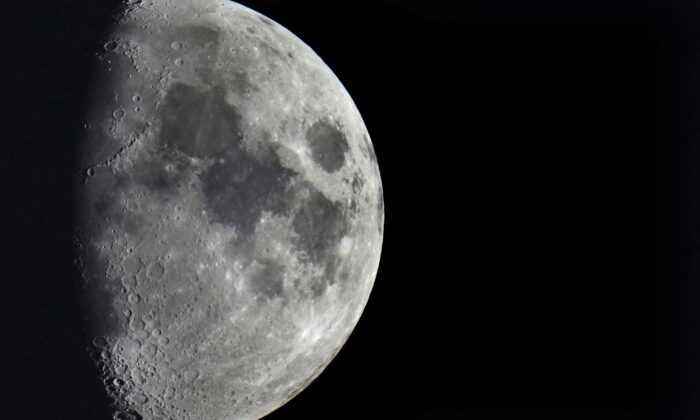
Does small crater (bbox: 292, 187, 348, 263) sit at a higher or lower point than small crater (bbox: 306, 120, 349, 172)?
lower

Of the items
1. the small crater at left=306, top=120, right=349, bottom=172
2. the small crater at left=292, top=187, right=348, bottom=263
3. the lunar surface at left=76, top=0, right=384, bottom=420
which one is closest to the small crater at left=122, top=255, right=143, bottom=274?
the lunar surface at left=76, top=0, right=384, bottom=420

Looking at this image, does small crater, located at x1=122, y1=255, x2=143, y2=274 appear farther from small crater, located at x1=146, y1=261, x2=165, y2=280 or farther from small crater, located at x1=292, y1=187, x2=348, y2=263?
small crater, located at x1=292, y1=187, x2=348, y2=263

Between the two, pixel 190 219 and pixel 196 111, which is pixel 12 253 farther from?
pixel 196 111

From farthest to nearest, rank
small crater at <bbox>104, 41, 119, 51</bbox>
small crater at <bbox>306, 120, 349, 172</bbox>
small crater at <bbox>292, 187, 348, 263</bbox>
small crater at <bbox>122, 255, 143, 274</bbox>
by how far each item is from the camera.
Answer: small crater at <bbox>306, 120, 349, 172</bbox>
small crater at <bbox>292, 187, 348, 263</bbox>
small crater at <bbox>104, 41, 119, 51</bbox>
small crater at <bbox>122, 255, 143, 274</bbox>

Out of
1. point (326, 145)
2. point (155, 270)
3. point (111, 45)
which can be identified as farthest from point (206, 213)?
point (111, 45)

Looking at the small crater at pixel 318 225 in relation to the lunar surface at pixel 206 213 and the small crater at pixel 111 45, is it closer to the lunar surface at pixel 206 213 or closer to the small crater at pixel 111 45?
the lunar surface at pixel 206 213

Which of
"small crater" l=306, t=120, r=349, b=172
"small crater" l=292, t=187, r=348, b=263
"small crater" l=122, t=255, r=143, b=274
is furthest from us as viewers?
"small crater" l=306, t=120, r=349, b=172

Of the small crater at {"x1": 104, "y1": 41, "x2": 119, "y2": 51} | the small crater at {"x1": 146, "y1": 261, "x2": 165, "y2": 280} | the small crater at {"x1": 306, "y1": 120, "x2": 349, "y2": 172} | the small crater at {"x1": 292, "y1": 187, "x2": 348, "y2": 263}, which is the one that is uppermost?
the small crater at {"x1": 104, "y1": 41, "x2": 119, "y2": 51}
